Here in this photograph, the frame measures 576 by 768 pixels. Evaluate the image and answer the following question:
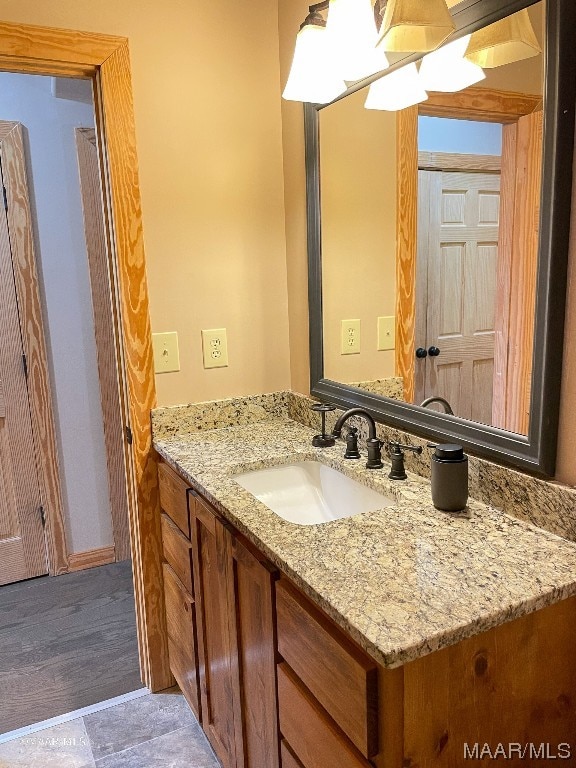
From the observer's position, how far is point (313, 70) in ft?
4.68

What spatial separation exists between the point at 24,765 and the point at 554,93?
7.07 ft

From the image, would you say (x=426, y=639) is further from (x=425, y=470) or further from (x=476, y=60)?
(x=476, y=60)

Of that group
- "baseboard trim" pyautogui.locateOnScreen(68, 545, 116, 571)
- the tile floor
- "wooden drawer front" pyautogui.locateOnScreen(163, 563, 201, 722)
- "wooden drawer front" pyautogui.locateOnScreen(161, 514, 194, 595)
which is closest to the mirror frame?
"wooden drawer front" pyautogui.locateOnScreen(161, 514, 194, 595)

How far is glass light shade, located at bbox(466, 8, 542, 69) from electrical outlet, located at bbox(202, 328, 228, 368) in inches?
41.8

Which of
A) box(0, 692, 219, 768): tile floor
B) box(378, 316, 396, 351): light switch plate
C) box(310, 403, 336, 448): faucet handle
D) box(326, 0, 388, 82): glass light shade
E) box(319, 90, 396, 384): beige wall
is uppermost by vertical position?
box(326, 0, 388, 82): glass light shade

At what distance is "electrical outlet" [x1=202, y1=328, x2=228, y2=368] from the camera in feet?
6.12

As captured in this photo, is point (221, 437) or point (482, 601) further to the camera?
point (221, 437)


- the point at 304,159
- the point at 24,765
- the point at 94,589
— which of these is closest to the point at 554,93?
the point at 304,159

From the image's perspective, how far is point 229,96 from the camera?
5.85 feet

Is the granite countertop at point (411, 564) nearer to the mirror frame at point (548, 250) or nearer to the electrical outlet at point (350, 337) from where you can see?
the mirror frame at point (548, 250)

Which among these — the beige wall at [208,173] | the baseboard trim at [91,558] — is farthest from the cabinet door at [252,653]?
the baseboard trim at [91,558]

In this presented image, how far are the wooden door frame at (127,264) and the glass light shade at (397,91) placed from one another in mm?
710

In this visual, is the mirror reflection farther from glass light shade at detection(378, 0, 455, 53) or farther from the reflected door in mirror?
glass light shade at detection(378, 0, 455, 53)

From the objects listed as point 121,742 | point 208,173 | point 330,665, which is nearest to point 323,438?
point 330,665
